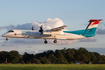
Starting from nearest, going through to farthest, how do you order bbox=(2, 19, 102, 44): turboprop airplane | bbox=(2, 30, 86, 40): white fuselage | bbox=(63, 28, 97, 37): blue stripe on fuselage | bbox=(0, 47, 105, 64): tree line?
bbox=(2, 30, 86, 40): white fuselage
bbox=(2, 19, 102, 44): turboprop airplane
bbox=(63, 28, 97, 37): blue stripe on fuselage
bbox=(0, 47, 105, 64): tree line

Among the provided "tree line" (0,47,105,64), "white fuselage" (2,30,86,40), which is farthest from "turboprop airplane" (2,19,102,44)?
"tree line" (0,47,105,64)

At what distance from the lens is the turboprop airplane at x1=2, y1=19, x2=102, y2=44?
40844 millimetres

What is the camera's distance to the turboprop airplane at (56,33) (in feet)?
134

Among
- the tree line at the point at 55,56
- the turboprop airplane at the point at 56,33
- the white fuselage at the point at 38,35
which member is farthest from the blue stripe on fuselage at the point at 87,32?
the tree line at the point at 55,56

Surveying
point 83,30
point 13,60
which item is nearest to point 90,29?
point 83,30

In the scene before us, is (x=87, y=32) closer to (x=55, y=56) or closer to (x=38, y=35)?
(x=38, y=35)

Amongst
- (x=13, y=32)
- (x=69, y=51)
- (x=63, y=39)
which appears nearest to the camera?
(x=13, y=32)

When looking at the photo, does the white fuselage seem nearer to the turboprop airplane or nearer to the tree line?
the turboprop airplane

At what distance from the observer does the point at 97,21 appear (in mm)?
46812

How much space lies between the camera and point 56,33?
142 ft

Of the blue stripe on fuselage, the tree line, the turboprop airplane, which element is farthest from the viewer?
the tree line

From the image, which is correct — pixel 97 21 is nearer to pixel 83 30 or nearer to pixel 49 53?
pixel 83 30

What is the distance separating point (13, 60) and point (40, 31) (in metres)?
51.9

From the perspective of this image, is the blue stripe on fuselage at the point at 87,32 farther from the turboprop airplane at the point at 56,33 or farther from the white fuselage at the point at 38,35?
the white fuselage at the point at 38,35
